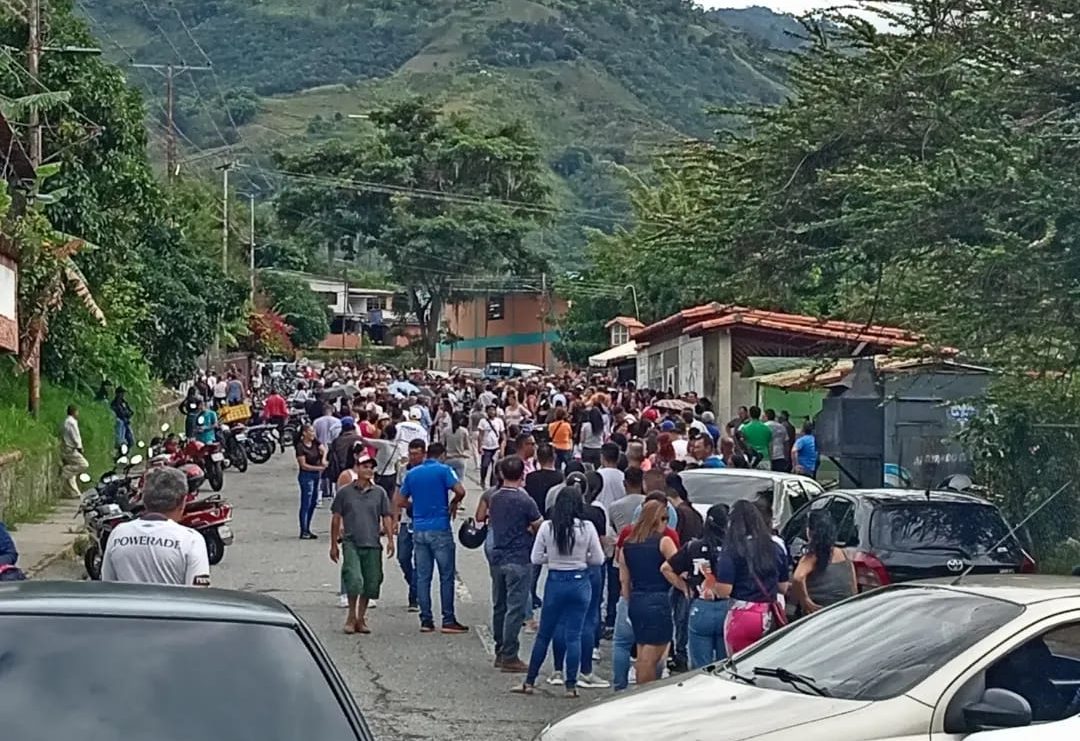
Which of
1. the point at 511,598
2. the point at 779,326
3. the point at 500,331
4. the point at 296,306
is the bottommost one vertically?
the point at 511,598

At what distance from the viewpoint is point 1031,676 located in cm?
690

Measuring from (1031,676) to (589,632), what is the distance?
5.87 m

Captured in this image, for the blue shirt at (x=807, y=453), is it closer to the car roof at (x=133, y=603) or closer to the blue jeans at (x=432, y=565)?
the blue jeans at (x=432, y=565)

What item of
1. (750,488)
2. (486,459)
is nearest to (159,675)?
(750,488)

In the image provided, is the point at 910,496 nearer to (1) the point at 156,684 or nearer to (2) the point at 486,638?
(2) the point at 486,638

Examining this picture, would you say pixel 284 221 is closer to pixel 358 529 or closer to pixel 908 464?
pixel 908 464

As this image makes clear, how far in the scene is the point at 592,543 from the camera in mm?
11773

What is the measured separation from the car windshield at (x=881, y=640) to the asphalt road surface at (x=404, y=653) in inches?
118

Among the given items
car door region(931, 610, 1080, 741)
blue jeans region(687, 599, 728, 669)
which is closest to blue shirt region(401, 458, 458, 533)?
blue jeans region(687, 599, 728, 669)

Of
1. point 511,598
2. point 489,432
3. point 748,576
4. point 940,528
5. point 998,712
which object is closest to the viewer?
point 998,712

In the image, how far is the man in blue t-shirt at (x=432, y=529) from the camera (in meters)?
14.5

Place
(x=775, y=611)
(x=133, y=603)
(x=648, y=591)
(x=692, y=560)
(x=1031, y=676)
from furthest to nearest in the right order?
(x=648, y=591)
(x=692, y=560)
(x=775, y=611)
(x=1031, y=676)
(x=133, y=603)

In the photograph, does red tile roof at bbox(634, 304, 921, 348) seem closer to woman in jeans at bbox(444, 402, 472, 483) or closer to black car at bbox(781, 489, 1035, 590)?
black car at bbox(781, 489, 1035, 590)

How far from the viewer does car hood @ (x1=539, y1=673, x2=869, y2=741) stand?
662 cm
